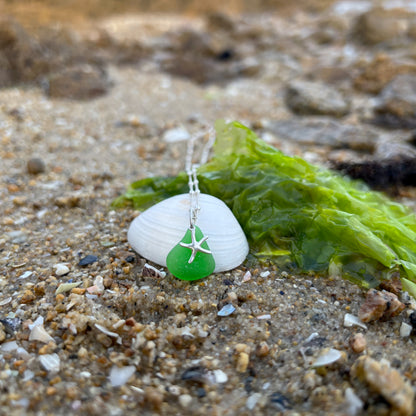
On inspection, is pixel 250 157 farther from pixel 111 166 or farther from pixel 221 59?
pixel 221 59

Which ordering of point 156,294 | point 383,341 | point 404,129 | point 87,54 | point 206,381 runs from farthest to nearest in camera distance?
1. point 87,54
2. point 404,129
3. point 156,294
4. point 383,341
5. point 206,381

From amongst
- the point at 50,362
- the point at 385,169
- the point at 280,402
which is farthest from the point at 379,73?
the point at 50,362

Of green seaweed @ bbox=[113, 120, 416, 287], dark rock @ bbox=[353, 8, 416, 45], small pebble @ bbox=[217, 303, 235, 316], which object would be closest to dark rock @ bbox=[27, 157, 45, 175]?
green seaweed @ bbox=[113, 120, 416, 287]

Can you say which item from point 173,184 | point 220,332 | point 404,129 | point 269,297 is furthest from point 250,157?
point 404,129

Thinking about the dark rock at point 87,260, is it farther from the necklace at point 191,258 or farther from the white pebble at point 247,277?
the white pebble at point 247,277

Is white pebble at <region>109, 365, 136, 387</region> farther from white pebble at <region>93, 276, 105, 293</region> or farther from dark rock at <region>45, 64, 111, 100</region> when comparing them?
dark rock at <region>45, 64, 111, 100</region>

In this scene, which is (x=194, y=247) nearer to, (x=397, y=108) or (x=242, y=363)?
(x=242, y=363)

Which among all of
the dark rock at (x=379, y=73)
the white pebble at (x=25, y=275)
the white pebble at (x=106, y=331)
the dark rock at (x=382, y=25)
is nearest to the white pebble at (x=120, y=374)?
the white pebble at (x=106, y=331)
